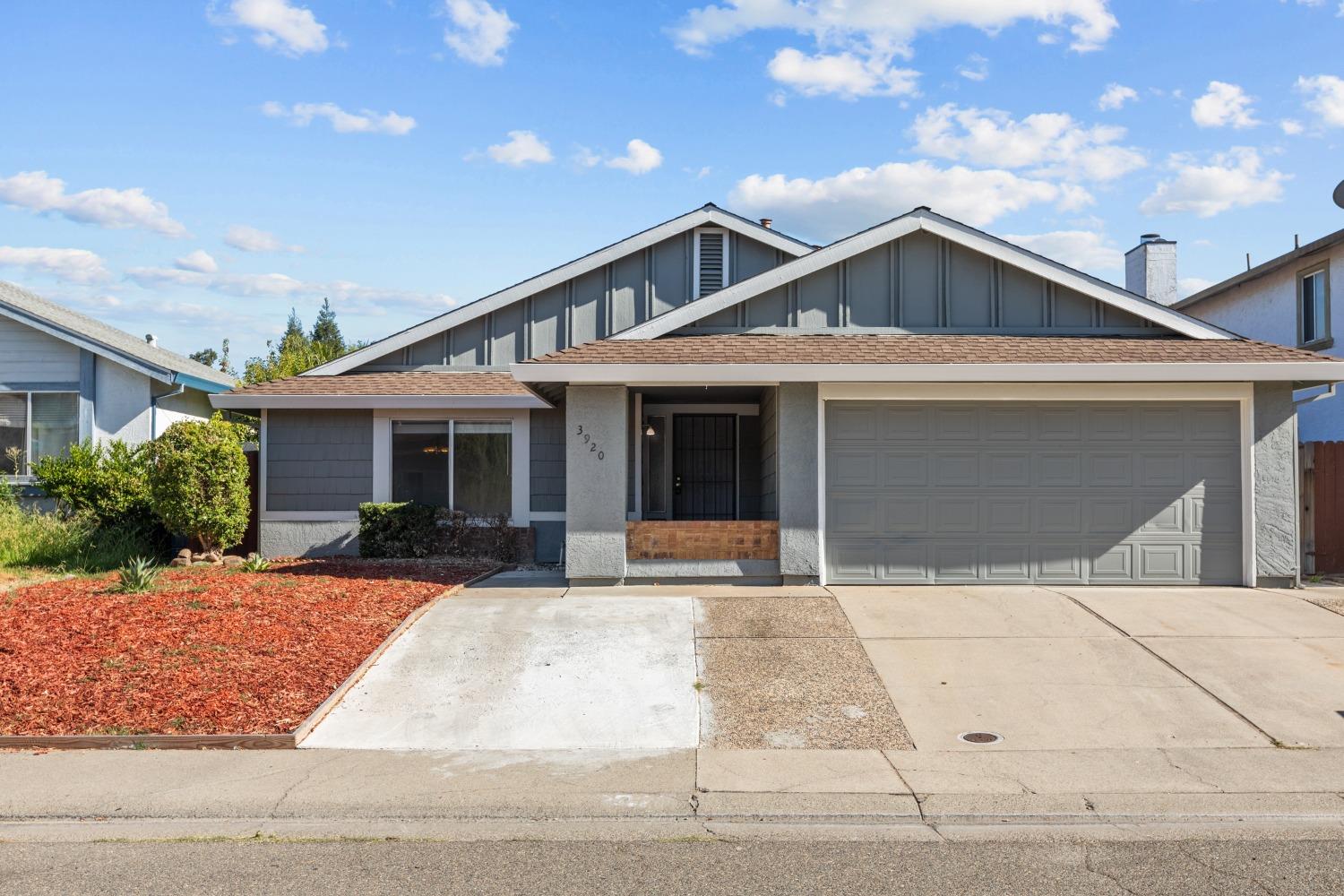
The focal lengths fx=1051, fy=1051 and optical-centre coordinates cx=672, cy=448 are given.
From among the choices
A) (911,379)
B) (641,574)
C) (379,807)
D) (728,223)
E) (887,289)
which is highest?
(728,223)

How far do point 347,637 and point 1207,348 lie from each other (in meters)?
9.95

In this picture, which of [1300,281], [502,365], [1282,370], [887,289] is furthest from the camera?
[1300,281]

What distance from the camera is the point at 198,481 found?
46.1 feet

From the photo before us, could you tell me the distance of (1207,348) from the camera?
479 inches

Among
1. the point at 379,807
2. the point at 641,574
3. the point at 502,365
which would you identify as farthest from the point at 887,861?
the point at 502,365

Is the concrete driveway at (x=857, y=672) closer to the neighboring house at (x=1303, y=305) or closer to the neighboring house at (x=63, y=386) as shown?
the neighboring house at (x=1303, y=305)

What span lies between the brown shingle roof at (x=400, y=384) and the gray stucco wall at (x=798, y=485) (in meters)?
4.79

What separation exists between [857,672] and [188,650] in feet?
18.6

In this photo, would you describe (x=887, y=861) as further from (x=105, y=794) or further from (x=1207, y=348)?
(x=1207, y=348)

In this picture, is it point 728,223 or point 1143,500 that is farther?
point 728,223

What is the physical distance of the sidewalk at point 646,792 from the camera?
587 cm

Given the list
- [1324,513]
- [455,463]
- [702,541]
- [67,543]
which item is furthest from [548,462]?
[1324,513]

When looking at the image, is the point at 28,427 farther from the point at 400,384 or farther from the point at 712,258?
the point at 712,258

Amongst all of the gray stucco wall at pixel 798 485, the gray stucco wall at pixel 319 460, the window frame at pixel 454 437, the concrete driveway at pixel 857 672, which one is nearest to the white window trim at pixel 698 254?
the window frame at pixel 454 437
